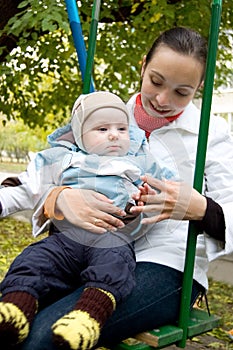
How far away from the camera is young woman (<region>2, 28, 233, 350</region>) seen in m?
1.97

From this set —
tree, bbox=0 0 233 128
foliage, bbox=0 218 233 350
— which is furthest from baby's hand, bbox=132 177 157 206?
tree, bbox=0 0 233 128

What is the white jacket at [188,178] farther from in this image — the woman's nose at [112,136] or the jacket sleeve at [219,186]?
the woman's nose at [112,136]

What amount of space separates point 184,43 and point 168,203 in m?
0.60

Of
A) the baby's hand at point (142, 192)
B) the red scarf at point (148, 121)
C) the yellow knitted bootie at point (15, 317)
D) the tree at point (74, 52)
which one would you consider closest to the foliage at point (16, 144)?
the tree at point (74, 52)

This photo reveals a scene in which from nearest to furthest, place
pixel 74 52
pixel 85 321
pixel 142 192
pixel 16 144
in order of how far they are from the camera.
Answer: pixel 85 321 < pixel 142 192 < pixel 74 52 < pixel 16 144

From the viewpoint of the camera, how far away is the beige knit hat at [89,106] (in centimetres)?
203

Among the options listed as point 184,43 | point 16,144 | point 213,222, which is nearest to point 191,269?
point 213,222

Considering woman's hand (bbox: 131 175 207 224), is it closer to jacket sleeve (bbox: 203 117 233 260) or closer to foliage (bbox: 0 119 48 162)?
jacket sleeve (bbox: 203 117 233 260)

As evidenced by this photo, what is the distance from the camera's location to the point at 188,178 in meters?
2.15

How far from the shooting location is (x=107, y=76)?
603cm

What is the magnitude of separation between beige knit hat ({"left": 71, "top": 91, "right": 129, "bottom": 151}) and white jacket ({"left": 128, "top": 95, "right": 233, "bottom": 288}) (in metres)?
0.28

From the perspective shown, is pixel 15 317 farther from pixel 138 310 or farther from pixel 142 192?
pixel 142 192

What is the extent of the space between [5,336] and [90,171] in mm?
564

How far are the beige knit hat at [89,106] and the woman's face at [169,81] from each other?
0.22 m
